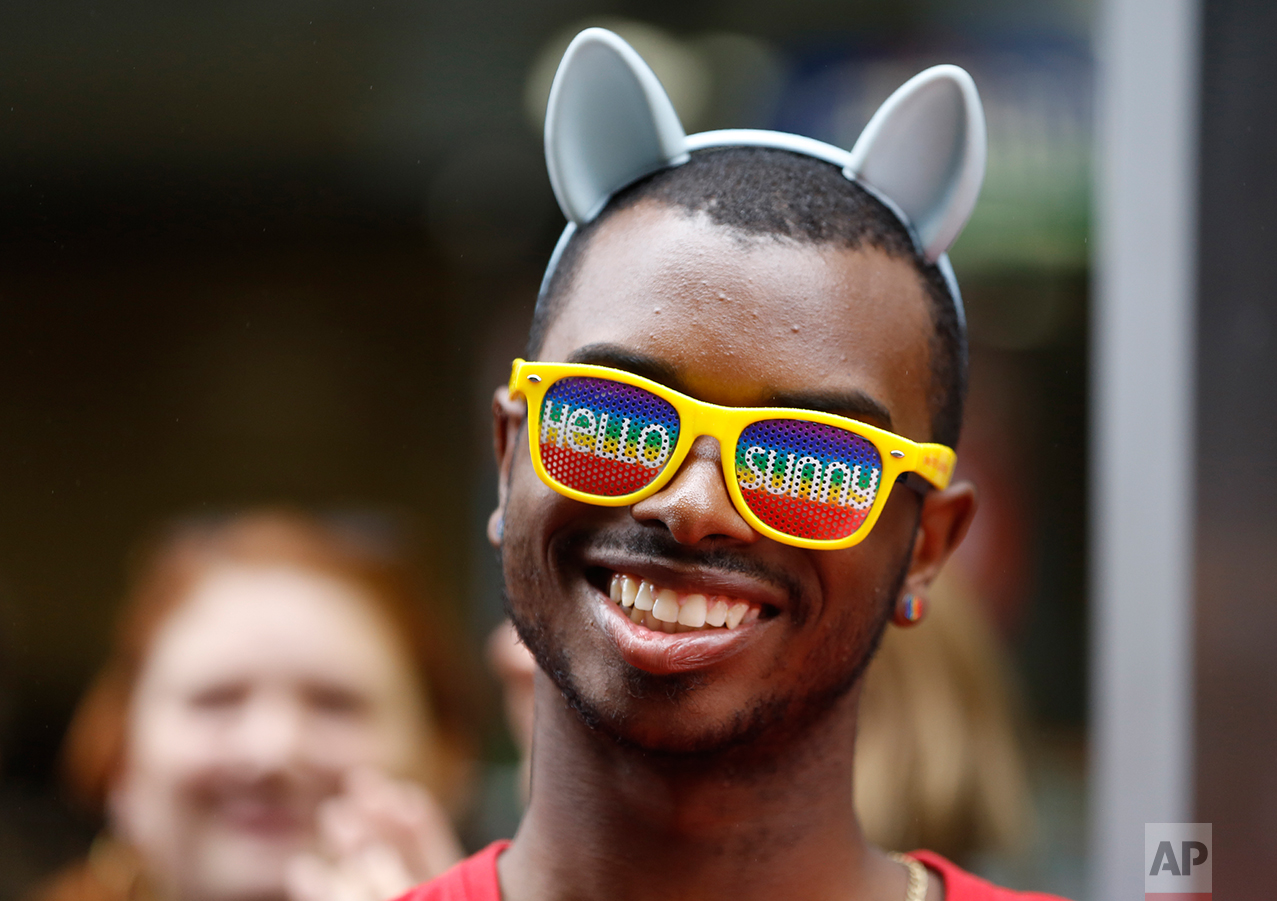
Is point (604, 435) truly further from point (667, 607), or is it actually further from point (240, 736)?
point (240, 736)

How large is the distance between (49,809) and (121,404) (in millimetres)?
1126

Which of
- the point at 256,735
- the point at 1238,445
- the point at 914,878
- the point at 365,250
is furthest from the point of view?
the point at 365,250

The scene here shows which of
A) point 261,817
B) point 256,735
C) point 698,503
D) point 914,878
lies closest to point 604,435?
point 698,503

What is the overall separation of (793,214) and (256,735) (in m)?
2.12

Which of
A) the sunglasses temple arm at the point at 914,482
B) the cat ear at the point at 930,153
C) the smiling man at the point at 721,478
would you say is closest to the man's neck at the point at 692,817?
the smiling man at the point at 721,478

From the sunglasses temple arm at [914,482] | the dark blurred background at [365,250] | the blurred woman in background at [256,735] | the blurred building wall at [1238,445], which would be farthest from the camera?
the blurred woman in background at [256,735]

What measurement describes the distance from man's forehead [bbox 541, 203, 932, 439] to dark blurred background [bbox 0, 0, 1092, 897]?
1112mm

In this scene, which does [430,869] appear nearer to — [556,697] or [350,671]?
[350,671]

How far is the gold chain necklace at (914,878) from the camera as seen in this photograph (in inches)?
83.8

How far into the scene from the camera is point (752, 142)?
6.82 feet

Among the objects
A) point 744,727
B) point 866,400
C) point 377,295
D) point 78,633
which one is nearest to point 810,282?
point 866,400

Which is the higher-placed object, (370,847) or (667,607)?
(667,607)

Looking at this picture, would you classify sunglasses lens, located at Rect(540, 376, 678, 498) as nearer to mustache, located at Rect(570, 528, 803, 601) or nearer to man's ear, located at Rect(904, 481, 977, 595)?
mustache, located at Rect(570, 528, 803, 601)

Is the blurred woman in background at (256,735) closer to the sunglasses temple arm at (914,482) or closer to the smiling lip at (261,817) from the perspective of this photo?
the smiling lip at (261,817)
